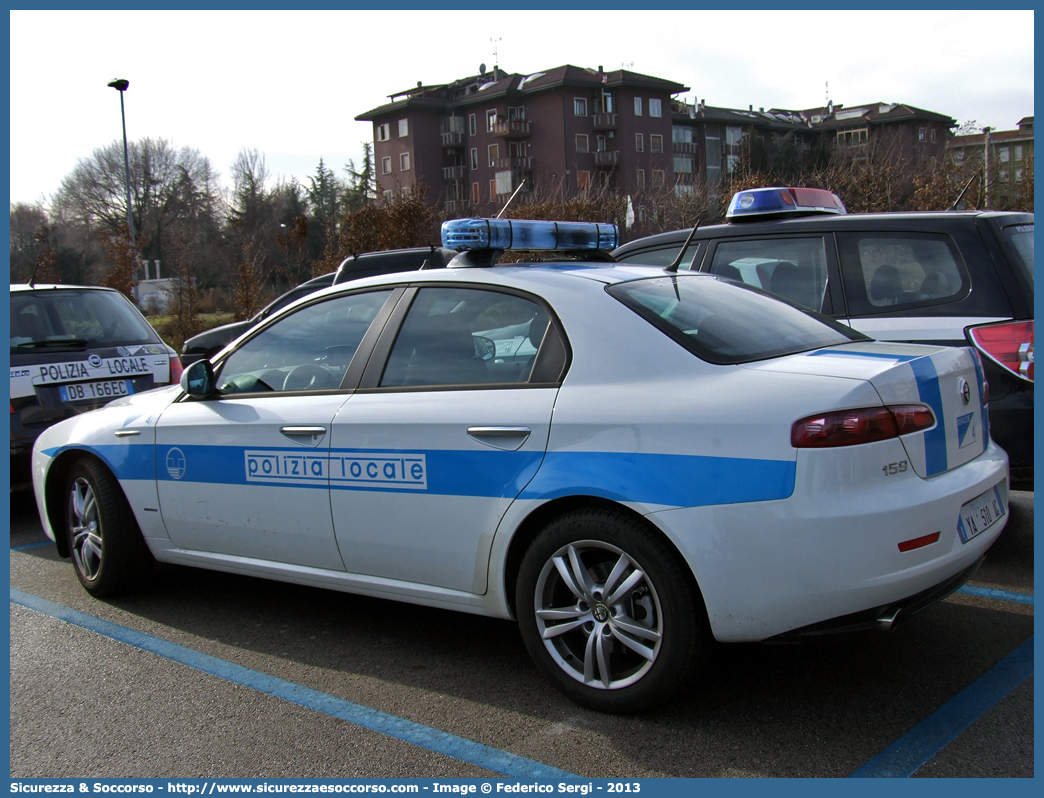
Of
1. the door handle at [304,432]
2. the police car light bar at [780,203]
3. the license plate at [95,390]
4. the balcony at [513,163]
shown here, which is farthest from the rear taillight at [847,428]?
the balcony at [513,163]

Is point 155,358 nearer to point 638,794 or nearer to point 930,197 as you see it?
point 638,794

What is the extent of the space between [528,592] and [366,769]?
789 millimetres

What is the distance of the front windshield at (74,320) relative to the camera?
6910 mm

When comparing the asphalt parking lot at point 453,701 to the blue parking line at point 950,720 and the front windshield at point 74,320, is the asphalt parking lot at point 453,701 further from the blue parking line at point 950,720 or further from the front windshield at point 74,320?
the front windshield at point 74,320

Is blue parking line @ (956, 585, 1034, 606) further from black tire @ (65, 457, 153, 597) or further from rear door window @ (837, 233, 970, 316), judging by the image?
black tire @ (65, 457, 153, 597)

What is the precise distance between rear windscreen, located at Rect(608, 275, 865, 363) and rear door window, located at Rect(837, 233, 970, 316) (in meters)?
1.28

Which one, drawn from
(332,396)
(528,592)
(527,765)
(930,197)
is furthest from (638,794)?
(930,197)

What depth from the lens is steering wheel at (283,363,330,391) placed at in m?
4.04

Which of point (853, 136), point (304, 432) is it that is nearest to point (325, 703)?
point (304, 432)

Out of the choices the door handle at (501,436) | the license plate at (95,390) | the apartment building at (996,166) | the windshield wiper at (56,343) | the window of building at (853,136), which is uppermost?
the window of building at (853,136)

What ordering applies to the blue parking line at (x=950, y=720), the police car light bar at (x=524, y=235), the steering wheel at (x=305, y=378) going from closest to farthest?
the blue parking line at (x=950, y=720) → the police car light bar at (x=524, y=235) → the steering wheel at (x=305, y=378)

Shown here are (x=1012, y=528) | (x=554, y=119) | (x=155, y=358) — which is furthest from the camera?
(x=554, y=119)

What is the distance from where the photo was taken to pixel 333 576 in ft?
12.7

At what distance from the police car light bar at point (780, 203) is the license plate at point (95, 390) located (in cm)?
461
